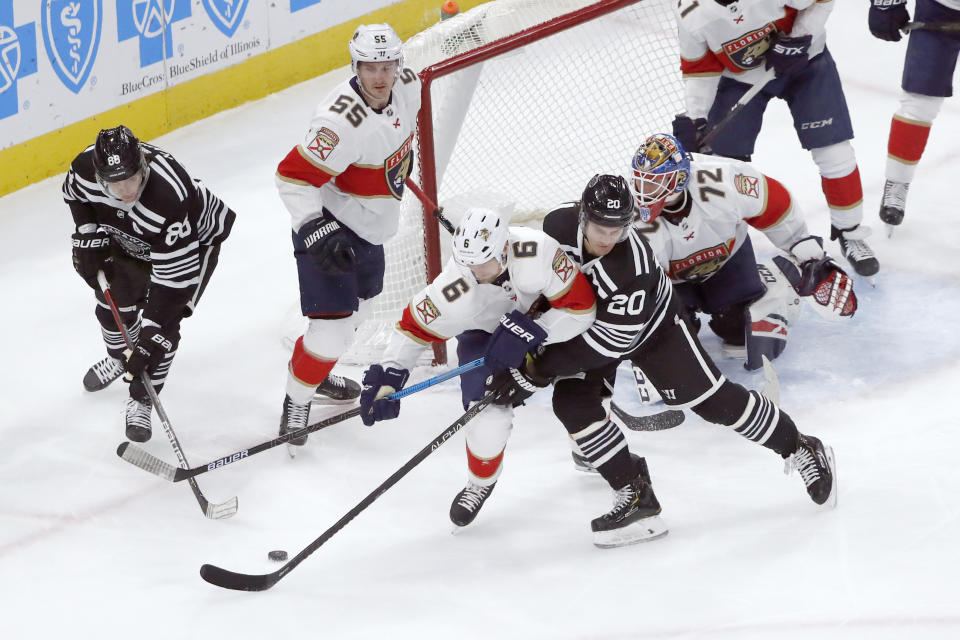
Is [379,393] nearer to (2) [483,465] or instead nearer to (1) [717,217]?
(2) [483,465]

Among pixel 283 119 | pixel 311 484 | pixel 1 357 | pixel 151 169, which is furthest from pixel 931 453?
pixel 283 119

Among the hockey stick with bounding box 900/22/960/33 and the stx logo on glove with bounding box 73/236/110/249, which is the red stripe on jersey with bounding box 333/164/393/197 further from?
the hockey stick with bounding box 900/22/960/33

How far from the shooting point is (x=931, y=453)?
10.8 ft

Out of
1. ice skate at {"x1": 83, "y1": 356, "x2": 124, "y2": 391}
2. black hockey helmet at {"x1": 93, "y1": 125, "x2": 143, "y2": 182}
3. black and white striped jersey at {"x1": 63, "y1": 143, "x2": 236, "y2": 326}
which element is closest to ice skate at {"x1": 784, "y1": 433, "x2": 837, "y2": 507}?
black and white striped jersey at {"x1": 63, "y1": 143, "x2": 236, "y2": 326}

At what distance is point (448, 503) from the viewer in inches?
131

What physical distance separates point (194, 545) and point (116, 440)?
25.6 inches

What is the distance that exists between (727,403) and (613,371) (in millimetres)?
310

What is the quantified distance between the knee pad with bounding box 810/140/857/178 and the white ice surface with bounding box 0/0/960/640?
429 mm

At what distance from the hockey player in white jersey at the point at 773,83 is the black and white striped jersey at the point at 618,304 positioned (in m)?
1.14

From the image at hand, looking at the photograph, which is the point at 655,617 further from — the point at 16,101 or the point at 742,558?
the point at 16,101

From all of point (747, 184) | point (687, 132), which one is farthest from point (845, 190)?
point (747, 184)

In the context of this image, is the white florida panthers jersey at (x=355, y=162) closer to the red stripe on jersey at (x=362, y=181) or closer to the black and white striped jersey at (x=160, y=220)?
the red stripe on jersey at (x=362, y=181)

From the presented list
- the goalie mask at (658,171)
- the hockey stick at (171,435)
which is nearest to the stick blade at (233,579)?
the hockey stick at (171,435)

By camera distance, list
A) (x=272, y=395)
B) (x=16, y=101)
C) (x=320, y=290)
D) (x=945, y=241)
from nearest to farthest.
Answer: (x=320, y=290)
(x=272, y=395)
(x=945, y=241)
(x=16, y=101)
